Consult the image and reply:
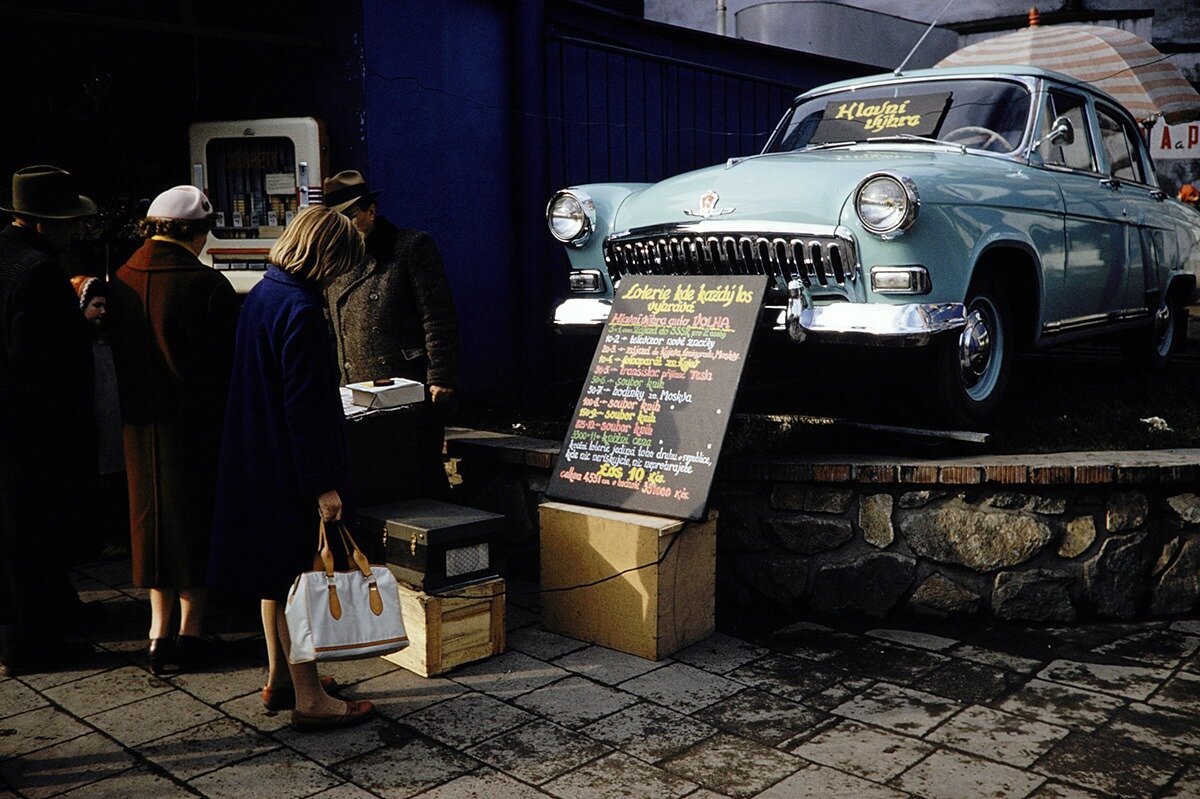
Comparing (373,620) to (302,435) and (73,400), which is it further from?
(73,400)

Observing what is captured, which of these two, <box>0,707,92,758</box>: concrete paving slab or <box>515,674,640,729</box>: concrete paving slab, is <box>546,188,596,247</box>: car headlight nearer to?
<box>515,674,640,729</box>: concrete paving slab

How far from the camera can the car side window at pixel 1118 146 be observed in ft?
22.1

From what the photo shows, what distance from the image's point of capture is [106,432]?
16.0 feet

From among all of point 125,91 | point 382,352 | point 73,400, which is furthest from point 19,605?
point 125,91

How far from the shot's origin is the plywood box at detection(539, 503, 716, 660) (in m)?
4.17

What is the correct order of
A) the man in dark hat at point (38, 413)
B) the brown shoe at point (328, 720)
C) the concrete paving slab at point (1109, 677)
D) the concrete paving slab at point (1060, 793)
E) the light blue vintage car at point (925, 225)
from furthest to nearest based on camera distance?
the light blue vintage car at point (925, 225) → the man in dark hat at point (38, 413) → the concrete paving slab at point (1109, 677) → the brown shoe at point (328, 720) → the concrete paving slab at point (1060, 793)

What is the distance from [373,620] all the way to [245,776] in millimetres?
572

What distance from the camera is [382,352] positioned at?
4840mm

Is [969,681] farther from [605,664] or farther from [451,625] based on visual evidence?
[451,625]

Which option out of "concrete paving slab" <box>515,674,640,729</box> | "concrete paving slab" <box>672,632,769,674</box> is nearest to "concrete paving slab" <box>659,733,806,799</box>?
"concrete paving slab" <box>515,674,640,729</box>

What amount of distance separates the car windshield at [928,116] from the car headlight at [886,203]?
1.16 meters

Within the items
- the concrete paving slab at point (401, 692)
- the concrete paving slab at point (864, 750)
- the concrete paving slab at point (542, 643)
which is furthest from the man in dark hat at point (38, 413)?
the concrete paving slab at point (864, 750)

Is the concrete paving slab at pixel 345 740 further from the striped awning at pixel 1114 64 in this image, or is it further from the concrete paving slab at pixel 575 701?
the striped awning at pixel 1114 64

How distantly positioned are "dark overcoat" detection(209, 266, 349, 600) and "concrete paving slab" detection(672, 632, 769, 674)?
1.52 metres
